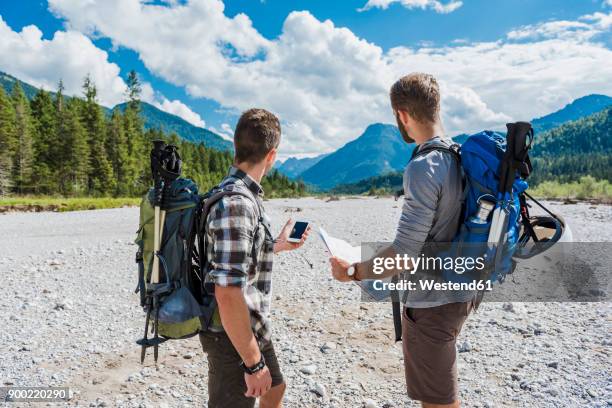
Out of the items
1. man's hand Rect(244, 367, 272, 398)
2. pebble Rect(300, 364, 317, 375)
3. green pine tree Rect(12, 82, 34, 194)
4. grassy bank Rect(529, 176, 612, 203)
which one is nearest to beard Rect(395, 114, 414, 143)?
man's hand Rect(244, 367, 272, 398)

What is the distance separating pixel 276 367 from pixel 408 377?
2.71 ft

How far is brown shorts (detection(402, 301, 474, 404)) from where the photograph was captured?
2.52m

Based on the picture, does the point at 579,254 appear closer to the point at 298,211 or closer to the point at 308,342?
the point at 308,342

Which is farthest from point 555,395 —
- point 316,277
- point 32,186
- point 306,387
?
point 32,186

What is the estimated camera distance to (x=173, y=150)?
7.93 feet

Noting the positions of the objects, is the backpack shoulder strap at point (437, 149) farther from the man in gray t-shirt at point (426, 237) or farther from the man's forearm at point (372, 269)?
the man's forearm at point (372, 269)

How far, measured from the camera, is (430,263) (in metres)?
2.54

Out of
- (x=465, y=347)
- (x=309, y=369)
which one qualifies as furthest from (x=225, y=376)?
(x=465, y=347)

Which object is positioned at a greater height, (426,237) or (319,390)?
(426,237)

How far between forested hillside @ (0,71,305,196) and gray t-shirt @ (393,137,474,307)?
55.0 metres

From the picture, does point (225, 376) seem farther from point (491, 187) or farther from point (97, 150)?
point (97, 150)

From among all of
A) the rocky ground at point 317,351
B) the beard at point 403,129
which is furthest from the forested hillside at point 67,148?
the beard at point 403,129

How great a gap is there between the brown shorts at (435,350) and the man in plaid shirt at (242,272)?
880mm

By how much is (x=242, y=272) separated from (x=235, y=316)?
0.23 m
